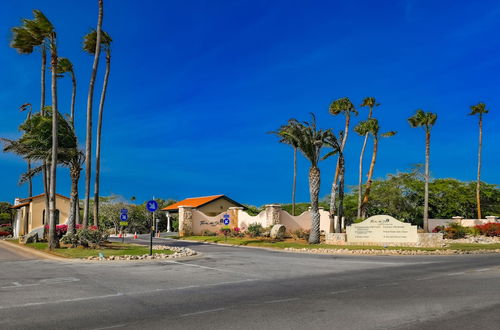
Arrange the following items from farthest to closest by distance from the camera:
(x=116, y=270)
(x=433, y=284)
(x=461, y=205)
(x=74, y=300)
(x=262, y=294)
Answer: (x=461, y=205)
(x=116, y=270)
(x=433, y=284)
(x=262, y=294)
(x=74, y=300)

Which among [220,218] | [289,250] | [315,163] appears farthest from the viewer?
[220,218]

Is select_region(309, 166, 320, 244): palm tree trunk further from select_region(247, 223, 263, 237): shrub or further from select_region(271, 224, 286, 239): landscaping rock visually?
select_region(247, 223, 263, 237): shrub

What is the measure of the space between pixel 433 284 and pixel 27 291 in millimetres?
10496

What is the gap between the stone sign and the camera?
28266 mm

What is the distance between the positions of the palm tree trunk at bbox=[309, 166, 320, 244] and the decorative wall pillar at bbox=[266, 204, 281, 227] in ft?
28.4

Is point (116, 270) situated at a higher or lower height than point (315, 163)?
lower

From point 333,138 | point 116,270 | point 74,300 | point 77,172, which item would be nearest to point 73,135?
point 77,172

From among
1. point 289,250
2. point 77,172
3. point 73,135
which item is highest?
point 73,135

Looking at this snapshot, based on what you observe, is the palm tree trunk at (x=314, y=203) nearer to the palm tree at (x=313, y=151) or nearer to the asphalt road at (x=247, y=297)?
the palm tree at (x=313, y=151)

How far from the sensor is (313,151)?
29.4 m

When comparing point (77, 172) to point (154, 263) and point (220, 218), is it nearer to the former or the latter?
point (154, 263)

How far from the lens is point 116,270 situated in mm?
14852

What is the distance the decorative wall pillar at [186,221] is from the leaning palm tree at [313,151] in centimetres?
1588

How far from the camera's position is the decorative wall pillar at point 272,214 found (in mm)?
37969
